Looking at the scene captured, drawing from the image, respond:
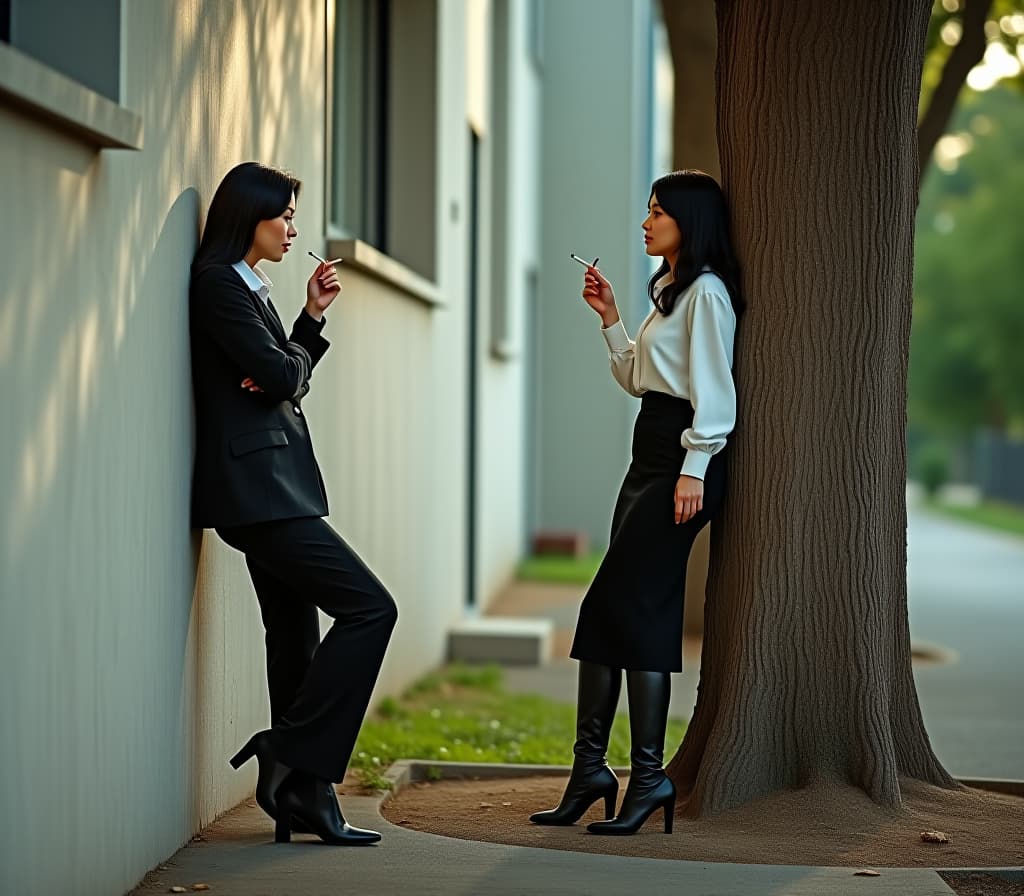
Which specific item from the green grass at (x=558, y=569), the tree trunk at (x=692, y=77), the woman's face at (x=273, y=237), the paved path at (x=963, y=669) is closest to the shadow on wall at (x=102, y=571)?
the woman's face at (x=273, y=237)

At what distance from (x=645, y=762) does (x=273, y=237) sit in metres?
1.95

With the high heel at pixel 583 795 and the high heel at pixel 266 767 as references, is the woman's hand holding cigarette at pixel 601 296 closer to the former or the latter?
the high heel at pixel 583 795

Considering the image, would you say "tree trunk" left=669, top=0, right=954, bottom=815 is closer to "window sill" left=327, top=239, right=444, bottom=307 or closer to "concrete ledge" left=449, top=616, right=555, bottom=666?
"window sill" left=327, top=239, right=444, bottom=307

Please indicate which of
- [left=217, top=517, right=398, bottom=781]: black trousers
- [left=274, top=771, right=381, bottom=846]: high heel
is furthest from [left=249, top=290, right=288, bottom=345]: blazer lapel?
[left=274, top=771, right=381, bottom=846]: high heel

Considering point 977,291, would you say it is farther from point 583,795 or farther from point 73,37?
point 73,37

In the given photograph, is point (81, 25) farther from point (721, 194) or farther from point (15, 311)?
point (721, 194)

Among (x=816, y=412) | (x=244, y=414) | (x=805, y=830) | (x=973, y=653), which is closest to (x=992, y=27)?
(x=973, y=653)

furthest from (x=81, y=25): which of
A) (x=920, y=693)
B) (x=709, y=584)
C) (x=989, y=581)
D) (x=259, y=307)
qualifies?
(x=989, y=581)

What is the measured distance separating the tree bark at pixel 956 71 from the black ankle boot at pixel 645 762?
309 inches

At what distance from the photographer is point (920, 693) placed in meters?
10.7

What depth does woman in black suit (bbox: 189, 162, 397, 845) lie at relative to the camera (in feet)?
16.9

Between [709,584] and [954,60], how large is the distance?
7.69 metres

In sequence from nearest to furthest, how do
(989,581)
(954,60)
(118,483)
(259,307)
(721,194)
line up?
(118,483), (259,307), (721,194), (954,60), (989,581)

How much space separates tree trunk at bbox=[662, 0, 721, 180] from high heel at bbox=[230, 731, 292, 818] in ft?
26.3
